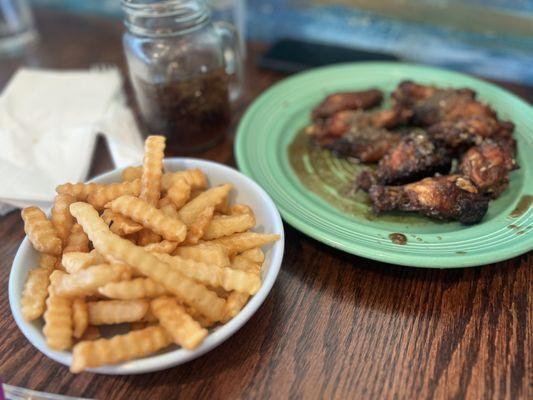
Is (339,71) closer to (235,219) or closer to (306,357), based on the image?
(235,219)

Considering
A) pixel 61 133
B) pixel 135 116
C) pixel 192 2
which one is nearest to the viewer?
pixel 192 2

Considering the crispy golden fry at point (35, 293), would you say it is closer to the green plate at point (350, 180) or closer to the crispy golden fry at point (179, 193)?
the crispy golden fry at point (179, 193)

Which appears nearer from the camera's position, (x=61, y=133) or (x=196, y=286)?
(x=196, y=286)

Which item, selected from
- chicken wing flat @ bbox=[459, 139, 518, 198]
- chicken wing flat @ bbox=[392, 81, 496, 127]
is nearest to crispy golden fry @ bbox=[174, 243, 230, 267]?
chicken wing flat @ bbox=[459, 139, 518, 198]

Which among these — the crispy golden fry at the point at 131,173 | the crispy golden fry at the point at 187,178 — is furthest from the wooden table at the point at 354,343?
the crispy golden fry at the point at 131,173

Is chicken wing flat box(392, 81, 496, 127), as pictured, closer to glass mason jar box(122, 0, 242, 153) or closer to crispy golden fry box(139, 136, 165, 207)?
glass mason jar box(122, 0, 242, 153)

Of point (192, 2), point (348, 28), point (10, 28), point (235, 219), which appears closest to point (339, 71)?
point (348, 28)
